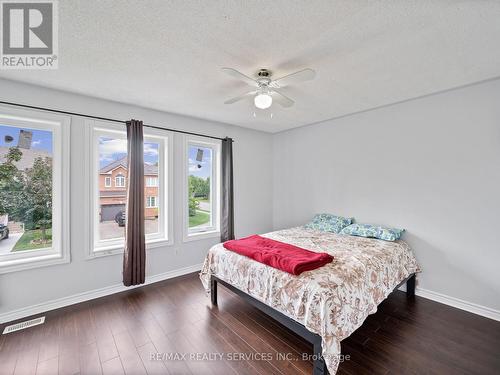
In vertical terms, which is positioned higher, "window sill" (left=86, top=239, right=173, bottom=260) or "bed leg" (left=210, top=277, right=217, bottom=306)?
"window sill" (left=86, top=239, right=173, bottom=260)

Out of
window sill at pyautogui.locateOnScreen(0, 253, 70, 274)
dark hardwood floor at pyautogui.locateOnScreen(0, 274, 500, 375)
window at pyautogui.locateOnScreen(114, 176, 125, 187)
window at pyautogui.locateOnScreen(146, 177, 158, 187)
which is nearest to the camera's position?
dark hardwood floor at pyautogui.locateOnScreen(0, 274, 500, 375)

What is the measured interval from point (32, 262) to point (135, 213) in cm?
114

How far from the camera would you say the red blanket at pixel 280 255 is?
6.68ft

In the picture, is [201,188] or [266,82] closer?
[266,82]

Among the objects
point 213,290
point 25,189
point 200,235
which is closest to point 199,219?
point 200,235

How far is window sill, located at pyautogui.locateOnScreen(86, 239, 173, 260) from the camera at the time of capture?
2955mm

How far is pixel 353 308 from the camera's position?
1845 mm

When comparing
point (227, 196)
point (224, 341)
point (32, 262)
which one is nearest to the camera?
point (224, 341)

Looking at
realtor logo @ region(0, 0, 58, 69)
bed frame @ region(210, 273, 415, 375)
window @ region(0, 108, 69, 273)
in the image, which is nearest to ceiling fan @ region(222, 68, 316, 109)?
realtor logo @ region(0, 0, 58, 69)

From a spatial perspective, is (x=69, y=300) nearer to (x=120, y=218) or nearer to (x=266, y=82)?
(x=120, y=218)

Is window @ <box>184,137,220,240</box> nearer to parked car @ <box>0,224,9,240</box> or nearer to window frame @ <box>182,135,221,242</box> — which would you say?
window frame @ <box>182,135,221,242</box>

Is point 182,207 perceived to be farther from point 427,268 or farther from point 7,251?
point 427,268

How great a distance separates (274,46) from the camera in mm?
1855

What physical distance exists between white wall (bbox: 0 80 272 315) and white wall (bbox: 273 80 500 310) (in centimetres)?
156
